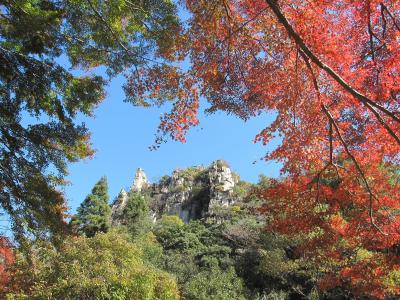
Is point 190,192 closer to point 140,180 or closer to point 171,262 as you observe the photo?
point 140,180

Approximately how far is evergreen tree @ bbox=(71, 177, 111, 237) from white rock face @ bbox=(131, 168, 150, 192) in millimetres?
28413

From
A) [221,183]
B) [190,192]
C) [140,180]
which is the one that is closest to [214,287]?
[221,183]

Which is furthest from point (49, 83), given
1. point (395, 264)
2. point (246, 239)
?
point (246, 239)

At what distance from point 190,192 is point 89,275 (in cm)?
3648

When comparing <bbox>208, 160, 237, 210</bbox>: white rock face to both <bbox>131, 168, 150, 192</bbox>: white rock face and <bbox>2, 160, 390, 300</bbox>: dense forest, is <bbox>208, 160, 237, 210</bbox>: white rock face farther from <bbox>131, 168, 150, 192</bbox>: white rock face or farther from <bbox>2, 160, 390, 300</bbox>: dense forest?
<bbox>131, 168, 150, 192</bbox>: white rock face

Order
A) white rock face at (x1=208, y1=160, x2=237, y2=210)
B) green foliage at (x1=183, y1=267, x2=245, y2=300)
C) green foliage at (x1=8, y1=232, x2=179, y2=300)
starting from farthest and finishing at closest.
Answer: white rock face at (x1=208, y1=160, x2=237, y2=210) → green foliage at (x1=183, y1=267, x2=245, y2=300) → green foliage at (x1=8, y1=232, x2=179, y2=300)

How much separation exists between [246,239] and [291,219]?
1445 cm

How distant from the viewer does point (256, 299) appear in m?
15.2

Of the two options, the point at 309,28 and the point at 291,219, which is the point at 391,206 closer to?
the point at 291,219

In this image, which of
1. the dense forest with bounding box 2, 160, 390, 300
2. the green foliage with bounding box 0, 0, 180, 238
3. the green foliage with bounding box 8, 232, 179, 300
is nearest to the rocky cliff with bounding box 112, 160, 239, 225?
the dense forest with bounding box 2, 160, 390, 300

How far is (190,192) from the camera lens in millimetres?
48031

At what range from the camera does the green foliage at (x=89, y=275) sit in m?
11.0

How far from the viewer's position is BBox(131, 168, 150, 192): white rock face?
183ft

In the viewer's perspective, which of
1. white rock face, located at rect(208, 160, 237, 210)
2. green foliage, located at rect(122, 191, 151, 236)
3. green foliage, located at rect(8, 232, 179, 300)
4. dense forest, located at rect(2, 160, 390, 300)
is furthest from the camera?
white rock face, located at rect(208, 160, 237, 210)
